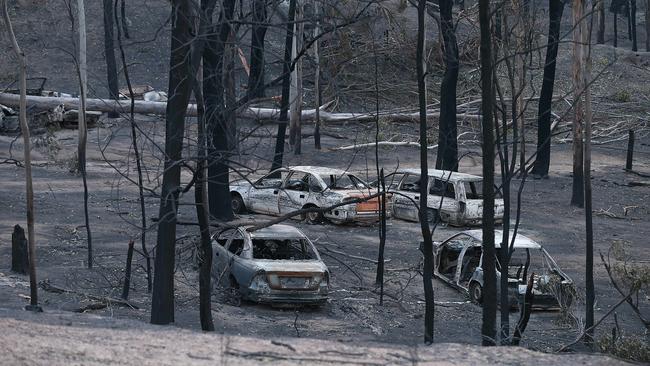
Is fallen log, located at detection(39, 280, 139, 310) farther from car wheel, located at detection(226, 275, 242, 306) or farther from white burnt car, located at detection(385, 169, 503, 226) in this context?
white burnt car, located at detection(385, 169, 503, 226)

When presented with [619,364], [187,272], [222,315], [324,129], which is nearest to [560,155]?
[324,129]

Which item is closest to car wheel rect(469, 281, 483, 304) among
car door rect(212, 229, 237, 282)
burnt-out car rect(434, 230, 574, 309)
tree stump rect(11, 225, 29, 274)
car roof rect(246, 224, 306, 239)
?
burnt-out car rect(434, 230, 574, 309)

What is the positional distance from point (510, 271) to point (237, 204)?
28.8 feet

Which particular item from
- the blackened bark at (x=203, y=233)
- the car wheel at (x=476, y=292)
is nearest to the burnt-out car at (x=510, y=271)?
the car wheel at (x=476, y=292)

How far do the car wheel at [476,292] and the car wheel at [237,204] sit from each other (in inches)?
346

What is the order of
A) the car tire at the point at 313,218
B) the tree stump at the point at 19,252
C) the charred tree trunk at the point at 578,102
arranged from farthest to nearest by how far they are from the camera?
1. the charred tree trunk at the point at 578,102
2. the car tire at the point at 313,218
3. the tree stump at the point at 19,252

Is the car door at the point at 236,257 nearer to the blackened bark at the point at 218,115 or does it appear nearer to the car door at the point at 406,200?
the blackened bark at the point at 218,115

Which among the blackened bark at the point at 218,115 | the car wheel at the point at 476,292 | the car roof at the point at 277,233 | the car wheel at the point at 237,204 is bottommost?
the car wheel at the point at 476,292

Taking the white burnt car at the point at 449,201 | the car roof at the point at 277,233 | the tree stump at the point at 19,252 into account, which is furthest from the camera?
the white burnt car at the point at 449,201

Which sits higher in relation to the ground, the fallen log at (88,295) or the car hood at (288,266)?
the car hood at (288,266)

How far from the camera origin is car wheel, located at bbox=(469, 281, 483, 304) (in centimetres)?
1736

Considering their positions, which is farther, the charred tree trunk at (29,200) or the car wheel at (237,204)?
the car wheel at (237,204)

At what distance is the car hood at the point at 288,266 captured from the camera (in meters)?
16.4

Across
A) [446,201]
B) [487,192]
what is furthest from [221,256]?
[446,201]
